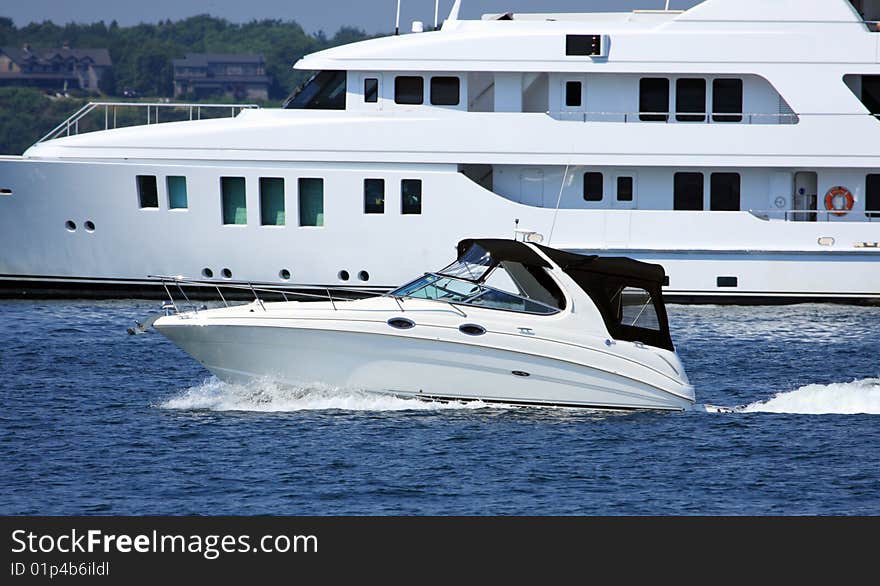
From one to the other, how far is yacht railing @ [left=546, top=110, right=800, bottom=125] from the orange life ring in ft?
5.36

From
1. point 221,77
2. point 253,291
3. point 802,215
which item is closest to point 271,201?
point 802,215

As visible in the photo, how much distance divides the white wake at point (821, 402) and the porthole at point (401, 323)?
4.13 meters

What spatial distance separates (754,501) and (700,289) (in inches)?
573

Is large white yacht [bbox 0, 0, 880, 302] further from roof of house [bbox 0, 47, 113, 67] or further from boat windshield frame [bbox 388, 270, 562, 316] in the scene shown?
roof of house [bbox 0, 47, 113, 67]

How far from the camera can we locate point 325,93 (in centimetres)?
3158

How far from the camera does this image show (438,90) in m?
31.5

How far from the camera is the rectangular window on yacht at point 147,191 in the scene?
102 ft

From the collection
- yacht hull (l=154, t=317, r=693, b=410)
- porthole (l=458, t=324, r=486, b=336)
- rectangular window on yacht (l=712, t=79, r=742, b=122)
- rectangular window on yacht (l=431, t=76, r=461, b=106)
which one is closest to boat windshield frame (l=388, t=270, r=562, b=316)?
porthole (l=458, t=324, r=486, b=336)

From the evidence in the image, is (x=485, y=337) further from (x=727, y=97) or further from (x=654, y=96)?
(x=727, y=97)

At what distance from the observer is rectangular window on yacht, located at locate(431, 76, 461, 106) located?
31.5 m

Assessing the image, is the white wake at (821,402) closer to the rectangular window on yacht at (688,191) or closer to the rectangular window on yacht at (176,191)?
the rectangular window on yacht at (688,191)

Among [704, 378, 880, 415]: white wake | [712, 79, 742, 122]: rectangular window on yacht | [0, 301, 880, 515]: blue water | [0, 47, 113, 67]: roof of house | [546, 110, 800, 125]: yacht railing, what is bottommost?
[0, 47, 113, 67]: roof of house
